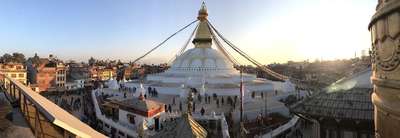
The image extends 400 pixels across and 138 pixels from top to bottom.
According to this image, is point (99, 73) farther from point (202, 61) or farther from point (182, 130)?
point (182, 130)

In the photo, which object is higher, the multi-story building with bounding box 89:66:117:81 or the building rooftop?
the multi-story building with bounding box 89:66:117:81

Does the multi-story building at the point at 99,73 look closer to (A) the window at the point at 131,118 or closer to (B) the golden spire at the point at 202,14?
(B) the golden spire at the point at 202,14

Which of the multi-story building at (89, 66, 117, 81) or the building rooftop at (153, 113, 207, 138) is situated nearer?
the building rooftop at (153, 113, 207, 138)

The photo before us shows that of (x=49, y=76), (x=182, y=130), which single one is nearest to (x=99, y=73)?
(x=49, y=76)

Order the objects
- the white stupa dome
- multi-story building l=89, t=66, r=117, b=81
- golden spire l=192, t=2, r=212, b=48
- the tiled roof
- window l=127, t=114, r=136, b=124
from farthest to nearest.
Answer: multi-story building l=89, t=66, r=117, b=81 < golden spire l=192, t=2, r=212, b=48 < the white stupa dome < window l=127, t=114, r=136, b=124 < the tiled roof

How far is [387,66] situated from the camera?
1922 mm

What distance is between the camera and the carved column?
5.87 feet

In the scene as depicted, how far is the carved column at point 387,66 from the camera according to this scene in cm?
179

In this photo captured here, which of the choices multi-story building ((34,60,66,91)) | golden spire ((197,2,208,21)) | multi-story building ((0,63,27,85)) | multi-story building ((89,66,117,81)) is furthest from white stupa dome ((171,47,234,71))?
multi-story building ((89,66,117,81))

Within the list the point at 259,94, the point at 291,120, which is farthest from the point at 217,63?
the point at 291,120

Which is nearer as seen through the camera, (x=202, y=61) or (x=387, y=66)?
(x=387, y=66)

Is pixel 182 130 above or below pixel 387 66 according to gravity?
below

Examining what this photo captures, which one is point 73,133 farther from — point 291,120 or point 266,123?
point 291,120

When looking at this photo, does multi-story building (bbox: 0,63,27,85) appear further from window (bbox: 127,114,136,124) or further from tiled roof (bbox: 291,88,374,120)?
tiled roof (bbox: 291,88,374,120)
